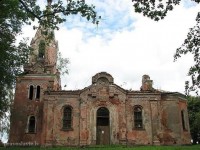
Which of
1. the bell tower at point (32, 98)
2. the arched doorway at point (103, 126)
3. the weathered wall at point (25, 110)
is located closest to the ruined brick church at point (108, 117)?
the arched doorway at point (103, 126)

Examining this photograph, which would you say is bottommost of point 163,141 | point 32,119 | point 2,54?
point 163,141

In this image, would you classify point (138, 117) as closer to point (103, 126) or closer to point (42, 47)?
point (103, 126)

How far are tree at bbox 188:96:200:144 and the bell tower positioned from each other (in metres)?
22.5

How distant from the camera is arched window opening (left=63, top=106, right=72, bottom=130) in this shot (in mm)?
30758

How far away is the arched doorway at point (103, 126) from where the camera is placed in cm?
3020

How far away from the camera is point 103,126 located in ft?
101

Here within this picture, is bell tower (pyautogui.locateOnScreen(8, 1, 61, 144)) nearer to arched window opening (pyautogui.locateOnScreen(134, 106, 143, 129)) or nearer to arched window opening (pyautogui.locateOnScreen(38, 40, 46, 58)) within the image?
arched window opening (pyautogui.locateOnScreen(38, 40, 46, 58))

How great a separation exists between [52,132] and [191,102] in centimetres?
2723

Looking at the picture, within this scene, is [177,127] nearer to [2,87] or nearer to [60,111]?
[60,111]

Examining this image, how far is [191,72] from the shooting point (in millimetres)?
18141

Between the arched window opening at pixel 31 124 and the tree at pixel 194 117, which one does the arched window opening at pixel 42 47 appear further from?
the tree at pixel 194 117

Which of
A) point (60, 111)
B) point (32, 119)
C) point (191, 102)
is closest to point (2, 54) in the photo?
point (60, 111)

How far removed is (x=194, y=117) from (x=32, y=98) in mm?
25254

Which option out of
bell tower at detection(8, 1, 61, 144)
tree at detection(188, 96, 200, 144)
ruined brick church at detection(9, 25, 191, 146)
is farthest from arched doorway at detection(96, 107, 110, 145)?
tree at detection(188, 96, 200, 144)
